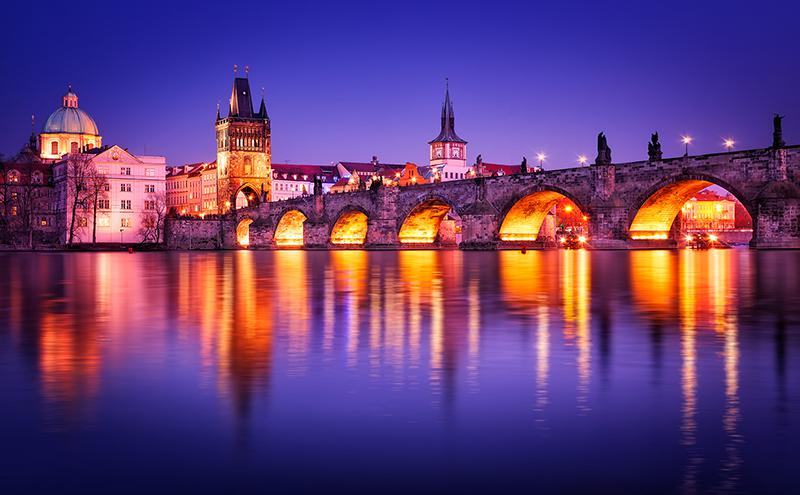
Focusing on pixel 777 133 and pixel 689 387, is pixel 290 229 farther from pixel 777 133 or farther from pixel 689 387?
pixel 689 387

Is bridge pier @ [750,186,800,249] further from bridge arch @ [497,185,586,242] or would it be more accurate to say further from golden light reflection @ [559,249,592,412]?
golden light reflection @ [559,249,592,412]

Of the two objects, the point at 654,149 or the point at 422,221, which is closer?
the point at 654,149

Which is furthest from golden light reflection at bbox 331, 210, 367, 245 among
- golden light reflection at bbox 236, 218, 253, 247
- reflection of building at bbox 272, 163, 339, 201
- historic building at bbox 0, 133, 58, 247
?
reflection of building at bbox 272, 163, 339, 201

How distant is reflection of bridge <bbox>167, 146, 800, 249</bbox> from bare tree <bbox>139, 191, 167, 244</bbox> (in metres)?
2.16

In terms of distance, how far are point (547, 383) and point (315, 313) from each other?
7.36 meters

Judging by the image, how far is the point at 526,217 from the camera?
67.5 metres

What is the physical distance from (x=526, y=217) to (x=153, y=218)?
57.0 m

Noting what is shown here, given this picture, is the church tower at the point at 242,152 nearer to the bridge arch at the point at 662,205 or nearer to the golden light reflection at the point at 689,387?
the bridge arch at the point at 662,205

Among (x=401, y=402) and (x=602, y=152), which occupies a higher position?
(x=602, y=152)

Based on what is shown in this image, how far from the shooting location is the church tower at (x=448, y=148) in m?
166

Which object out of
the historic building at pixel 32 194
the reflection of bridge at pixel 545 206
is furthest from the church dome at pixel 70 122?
the reflection of bridge at pixel 545 206

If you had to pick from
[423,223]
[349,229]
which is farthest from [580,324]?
[349,229]

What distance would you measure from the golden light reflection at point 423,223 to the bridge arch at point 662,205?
26.0 meters

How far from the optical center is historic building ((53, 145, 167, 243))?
4045 inches
